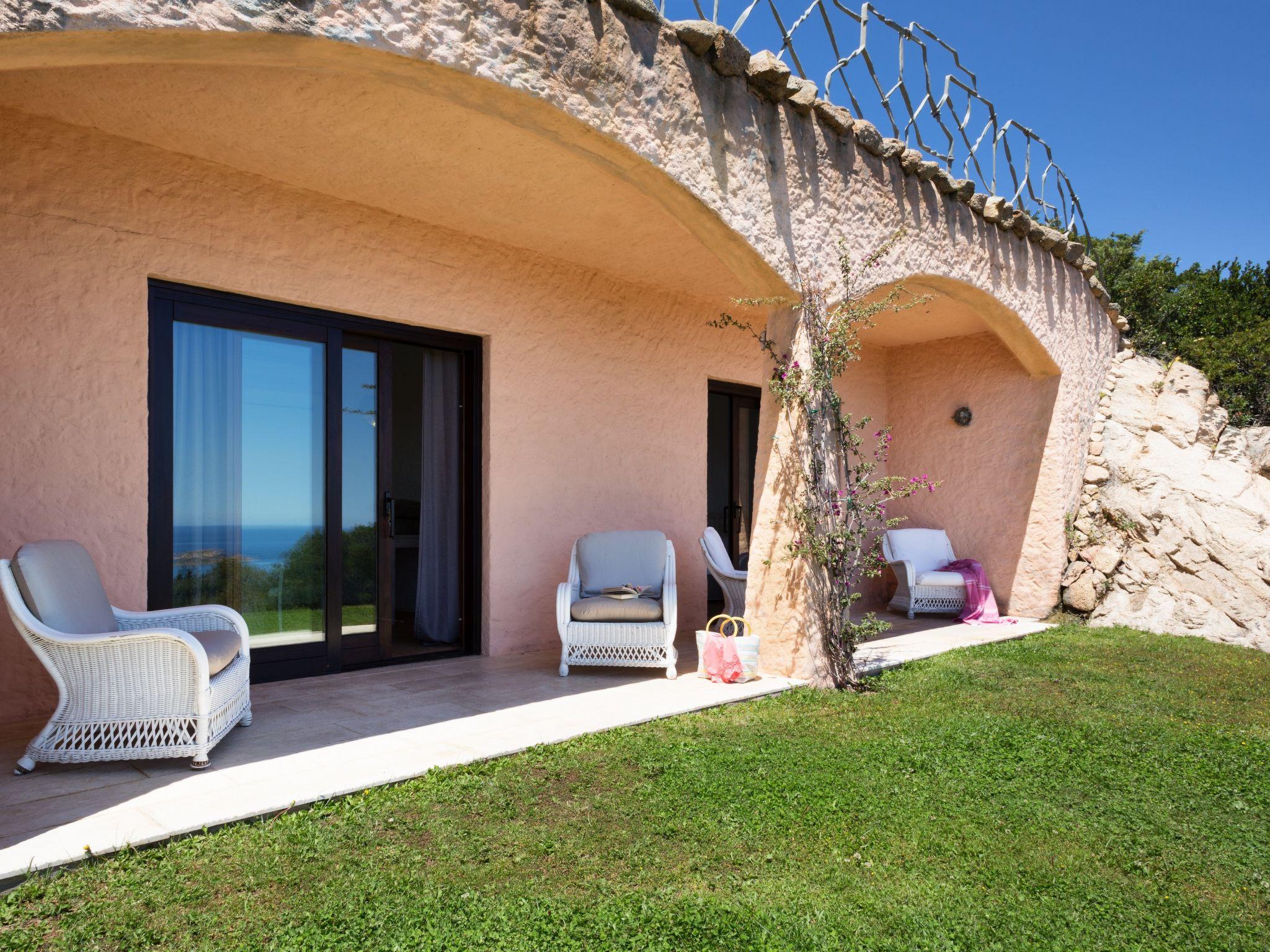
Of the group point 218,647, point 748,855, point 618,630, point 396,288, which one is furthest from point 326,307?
point 748,855

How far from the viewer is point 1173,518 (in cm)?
763

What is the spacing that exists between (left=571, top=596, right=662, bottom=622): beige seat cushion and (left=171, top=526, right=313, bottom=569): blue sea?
71.4 inches

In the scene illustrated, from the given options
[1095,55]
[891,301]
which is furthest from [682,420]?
[1095,55]

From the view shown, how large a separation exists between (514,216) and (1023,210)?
14.4 ft

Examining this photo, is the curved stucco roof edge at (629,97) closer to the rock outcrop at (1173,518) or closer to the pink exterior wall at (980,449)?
the pink exterior wall at (980,449)

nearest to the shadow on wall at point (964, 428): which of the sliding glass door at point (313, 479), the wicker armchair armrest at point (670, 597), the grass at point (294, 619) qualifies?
the wicker armchair armrest at point (670, 597)

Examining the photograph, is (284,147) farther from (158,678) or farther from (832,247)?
(832,247)

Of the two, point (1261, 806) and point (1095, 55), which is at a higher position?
point (1095, 55)

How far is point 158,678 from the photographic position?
3.35 meters

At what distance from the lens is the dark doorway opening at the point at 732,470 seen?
8.23 m

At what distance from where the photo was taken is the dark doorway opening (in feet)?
27.0

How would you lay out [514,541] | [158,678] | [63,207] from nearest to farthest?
1. [158,678]
2. [63,207]
3. [514,541]

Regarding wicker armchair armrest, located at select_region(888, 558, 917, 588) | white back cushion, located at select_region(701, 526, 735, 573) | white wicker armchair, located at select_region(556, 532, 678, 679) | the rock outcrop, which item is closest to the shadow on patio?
white wicker armchair, located at select_region(556, 532, 678, 679)

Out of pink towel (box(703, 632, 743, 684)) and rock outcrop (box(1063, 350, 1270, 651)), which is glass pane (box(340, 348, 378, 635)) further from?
rock outcrop (box(1063, 350, 1270, 651))
